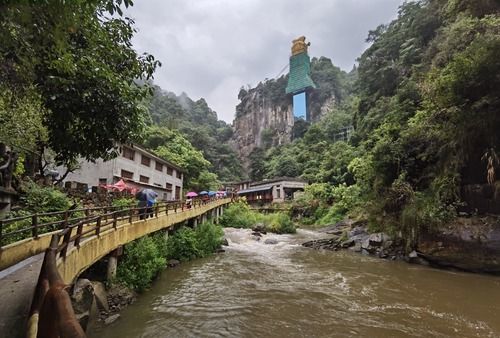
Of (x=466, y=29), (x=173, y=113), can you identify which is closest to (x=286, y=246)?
(x=466, y=29)

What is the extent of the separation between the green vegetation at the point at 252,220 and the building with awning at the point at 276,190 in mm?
9445

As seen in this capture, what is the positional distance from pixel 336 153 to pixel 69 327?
47.7 meters

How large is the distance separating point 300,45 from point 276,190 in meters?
49.3

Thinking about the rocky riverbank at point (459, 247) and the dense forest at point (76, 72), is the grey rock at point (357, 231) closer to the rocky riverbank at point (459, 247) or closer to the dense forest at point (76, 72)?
the rocky riverbank at point (459, 247)

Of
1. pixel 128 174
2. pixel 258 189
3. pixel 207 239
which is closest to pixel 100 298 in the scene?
pixel 207 239

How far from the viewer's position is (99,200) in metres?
18.2

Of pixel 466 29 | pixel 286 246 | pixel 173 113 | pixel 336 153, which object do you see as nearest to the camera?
pixel 466 29

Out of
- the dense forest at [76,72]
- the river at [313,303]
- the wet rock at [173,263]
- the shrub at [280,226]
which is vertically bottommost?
the river at [313,303]

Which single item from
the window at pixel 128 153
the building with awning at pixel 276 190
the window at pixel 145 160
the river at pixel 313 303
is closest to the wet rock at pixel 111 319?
the river at pixel 313 303

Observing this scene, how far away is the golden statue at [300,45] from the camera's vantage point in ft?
265

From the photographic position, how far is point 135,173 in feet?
94.0

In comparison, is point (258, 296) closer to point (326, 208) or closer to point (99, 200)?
point (99, 200)

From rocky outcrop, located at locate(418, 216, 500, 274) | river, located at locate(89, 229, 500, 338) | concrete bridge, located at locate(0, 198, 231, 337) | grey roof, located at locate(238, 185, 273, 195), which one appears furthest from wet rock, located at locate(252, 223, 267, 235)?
rocky outcrop, located at locate(418, 216, 500, 274)

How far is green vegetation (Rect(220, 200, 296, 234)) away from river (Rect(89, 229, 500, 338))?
16375 mm
